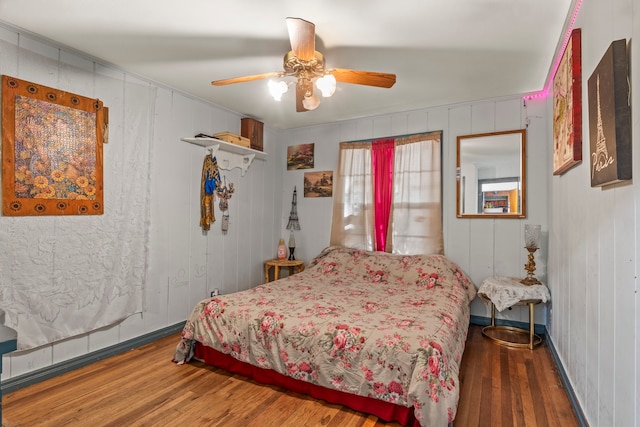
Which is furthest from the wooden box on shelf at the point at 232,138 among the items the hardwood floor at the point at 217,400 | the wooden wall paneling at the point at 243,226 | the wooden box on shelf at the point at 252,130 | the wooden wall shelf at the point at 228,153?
the hardwood floor at the point at 217,400

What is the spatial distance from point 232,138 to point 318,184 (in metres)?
1.29

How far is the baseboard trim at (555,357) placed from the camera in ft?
5.97

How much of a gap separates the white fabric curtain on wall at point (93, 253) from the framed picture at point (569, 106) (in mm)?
3135

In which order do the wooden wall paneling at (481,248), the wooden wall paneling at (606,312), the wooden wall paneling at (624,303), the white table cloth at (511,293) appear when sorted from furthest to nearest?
the wooden wall paneling at (481,248)
the white table cloth at (511,293)
the wooden wall paneling at (606,312)
the wooden wall paneling at (624,303)

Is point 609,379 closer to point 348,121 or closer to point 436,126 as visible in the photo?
point 436,126

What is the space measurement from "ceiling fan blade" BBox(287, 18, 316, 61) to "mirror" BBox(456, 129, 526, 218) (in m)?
2.23

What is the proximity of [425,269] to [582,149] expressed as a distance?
5.82 feet

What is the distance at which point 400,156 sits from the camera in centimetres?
382

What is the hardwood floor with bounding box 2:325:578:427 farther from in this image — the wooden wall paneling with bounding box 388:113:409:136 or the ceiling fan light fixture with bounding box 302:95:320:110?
the wooden wall paneling with bounding box 388:113:409:136

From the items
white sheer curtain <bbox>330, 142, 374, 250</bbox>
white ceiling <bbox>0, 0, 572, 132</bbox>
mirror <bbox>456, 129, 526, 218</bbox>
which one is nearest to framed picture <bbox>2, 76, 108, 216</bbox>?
white ceiling <bbox>0, 0, 572, 132</bbox>

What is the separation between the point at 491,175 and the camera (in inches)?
133

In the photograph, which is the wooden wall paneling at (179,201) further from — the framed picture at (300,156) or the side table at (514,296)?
the side table at (514,296)

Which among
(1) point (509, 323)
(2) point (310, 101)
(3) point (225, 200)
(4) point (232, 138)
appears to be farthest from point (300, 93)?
(1) point (509, 323)

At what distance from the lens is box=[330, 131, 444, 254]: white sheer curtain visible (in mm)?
3625
